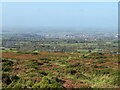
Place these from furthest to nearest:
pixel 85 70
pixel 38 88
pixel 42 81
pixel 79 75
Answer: pixel 85 70
pixel 79 75
pixel 42 81
pixel 38 88

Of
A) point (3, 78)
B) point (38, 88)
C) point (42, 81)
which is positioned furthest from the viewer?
point (3, 78)

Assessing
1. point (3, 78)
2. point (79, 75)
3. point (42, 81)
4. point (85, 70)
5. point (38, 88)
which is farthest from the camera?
point (85, 70)

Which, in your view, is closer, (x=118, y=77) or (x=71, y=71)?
(x=118, y=77)

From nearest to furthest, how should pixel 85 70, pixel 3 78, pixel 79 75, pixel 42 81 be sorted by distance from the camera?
pixel 42 81
pixel 3 78
pixel 79 75
pixel 85 70

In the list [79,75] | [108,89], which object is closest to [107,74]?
[79,75]

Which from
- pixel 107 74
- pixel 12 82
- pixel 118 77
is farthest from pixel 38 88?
pixel 107 74

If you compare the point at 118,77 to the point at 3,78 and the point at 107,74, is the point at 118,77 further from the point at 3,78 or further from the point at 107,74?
the point at 3,78

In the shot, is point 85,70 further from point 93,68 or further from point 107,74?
point 107,74

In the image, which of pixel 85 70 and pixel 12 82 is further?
pixel 85 70
